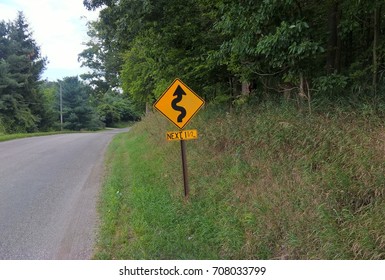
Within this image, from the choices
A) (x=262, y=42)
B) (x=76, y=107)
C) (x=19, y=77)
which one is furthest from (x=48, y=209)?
(x=76, y=107)

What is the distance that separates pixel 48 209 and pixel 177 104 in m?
3.07

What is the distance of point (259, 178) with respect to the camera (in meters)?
5.40

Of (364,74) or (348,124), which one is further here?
(364,74)

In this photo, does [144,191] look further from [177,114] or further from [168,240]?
[168,240]

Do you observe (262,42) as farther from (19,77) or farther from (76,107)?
(76,107)

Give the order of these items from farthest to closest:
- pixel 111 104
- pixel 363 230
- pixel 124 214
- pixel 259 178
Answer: pixel 111 104 → pixel 124 214 → pixel 259 178 → pixel 363 230

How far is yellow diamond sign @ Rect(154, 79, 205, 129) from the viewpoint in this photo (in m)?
6.02

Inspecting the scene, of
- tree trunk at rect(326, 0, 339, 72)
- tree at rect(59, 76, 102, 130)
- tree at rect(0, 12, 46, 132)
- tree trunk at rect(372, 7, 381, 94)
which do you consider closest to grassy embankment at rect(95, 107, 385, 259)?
tree trunk at rect(372, 7, 381, 94)

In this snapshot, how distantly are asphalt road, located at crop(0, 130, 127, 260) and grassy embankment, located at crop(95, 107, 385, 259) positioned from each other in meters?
0.35

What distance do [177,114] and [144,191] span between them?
5.46 ft

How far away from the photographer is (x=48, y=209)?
6.41 meters

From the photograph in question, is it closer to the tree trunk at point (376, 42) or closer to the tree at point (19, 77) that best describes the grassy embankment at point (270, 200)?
the tree trunk at point (376, 42)

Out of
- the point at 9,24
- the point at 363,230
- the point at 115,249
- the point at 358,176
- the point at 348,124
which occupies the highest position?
the point at 9,24

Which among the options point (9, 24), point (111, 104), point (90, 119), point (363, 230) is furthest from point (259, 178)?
point (111, 104)
